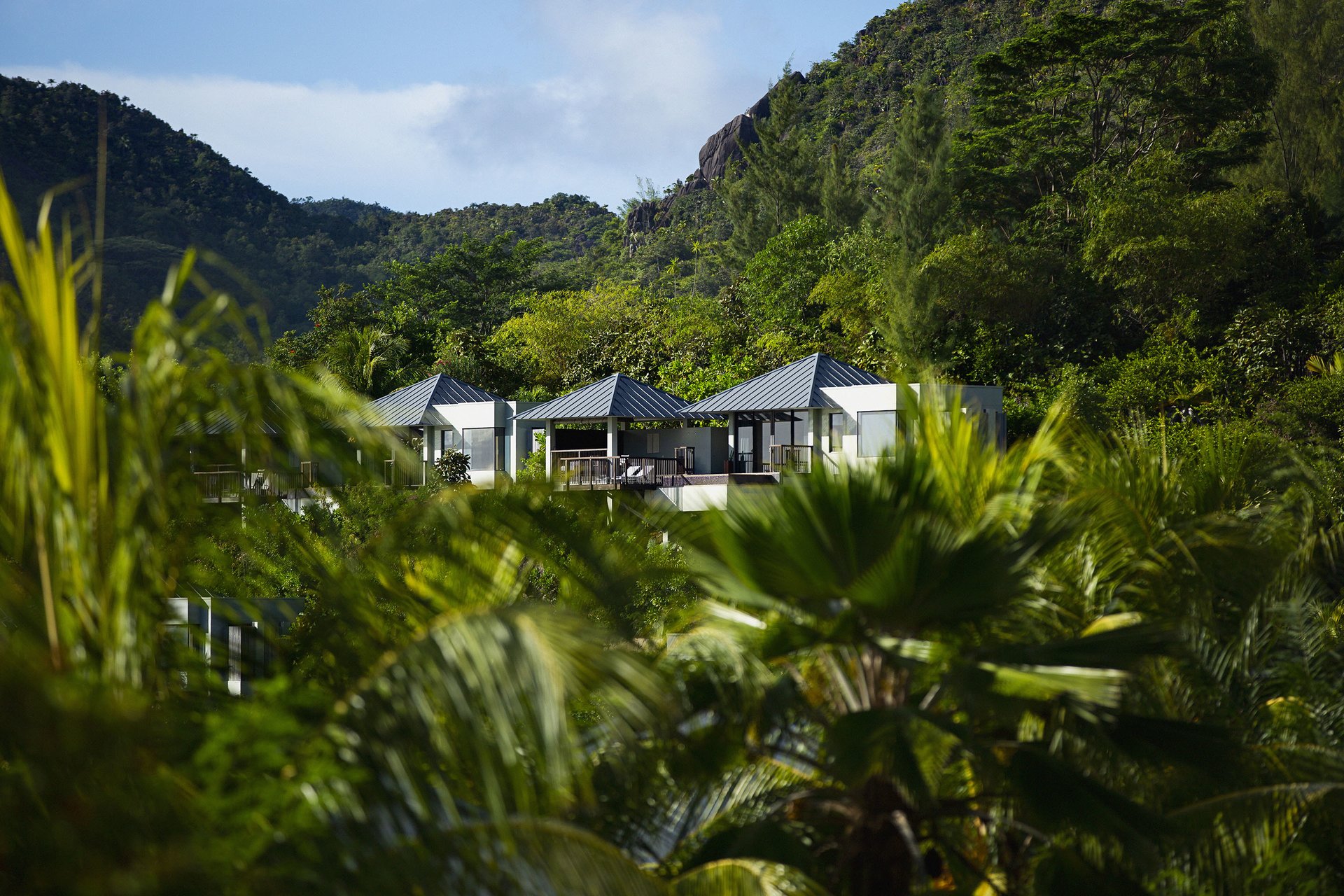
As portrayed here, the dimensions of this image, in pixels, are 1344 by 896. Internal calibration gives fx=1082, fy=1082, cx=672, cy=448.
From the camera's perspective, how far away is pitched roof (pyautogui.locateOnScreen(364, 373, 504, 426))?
32.2m

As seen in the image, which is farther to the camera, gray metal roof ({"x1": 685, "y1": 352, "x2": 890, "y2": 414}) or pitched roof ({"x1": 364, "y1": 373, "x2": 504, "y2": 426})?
pitched roof ({"x1": 364, "y1": 373, "x2": 504, "y2": 426})

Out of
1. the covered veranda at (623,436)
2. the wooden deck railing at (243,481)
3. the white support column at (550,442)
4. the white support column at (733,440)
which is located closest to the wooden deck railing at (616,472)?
the covered veranda at (623,436)

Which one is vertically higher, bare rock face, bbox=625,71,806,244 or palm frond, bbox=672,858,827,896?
bare rock face, bbox=625,71,806,244

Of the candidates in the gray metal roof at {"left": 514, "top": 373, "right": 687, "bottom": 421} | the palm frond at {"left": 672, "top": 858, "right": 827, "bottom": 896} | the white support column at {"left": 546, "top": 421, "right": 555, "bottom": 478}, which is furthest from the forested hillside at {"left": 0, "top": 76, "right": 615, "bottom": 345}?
the palm frond at {"left": 672, "top": 858, "right": 827, "bottom": 896}

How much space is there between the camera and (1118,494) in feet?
19.6

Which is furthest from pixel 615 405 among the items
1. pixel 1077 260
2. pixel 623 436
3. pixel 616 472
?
pixel 1077 260

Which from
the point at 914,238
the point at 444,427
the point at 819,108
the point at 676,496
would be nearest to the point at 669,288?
the point at 819,108

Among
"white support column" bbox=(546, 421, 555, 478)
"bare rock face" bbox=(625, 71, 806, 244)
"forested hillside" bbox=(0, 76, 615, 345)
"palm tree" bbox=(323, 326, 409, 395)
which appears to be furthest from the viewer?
"bare rock face" bbox=(625, 71, 806, 244)

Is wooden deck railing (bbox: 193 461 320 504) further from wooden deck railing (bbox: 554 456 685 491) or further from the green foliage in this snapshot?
the green foliage

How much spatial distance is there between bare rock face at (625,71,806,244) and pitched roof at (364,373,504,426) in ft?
204

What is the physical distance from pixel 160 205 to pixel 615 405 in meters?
56.1

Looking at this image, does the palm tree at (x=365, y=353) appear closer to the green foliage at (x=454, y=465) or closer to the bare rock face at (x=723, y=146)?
the green foliage at (x=454, y=465)

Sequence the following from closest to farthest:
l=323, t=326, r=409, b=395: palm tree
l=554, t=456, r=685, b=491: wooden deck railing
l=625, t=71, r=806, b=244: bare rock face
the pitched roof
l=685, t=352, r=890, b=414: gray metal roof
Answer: l=685, t=352, r=890, b=414: gray metal roof
l=554, t=456, r=685, b=491: wooden deck railing
the pitched roof
l=323, t=326, r=409, b=395: palm tree
l=625, t=71, r=806, b=244: bare rock face

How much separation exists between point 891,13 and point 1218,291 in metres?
57.5
